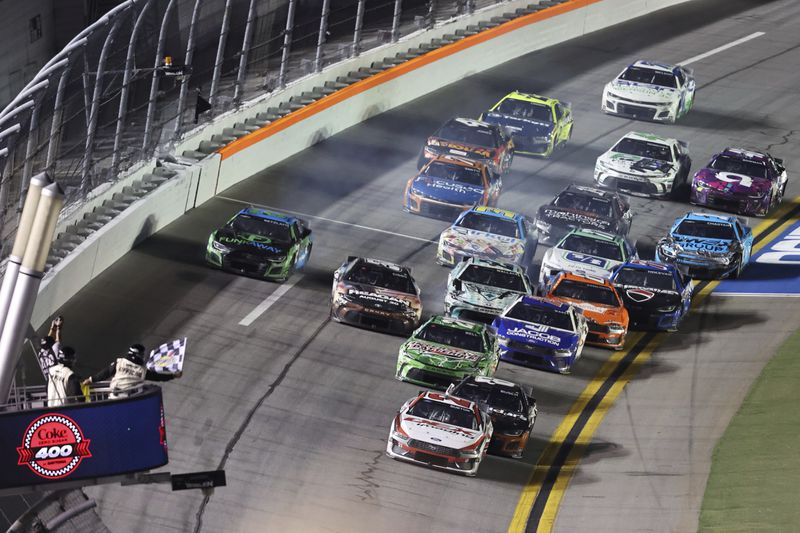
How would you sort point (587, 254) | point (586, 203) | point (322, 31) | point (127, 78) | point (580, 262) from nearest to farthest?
point (127, 78) < point (580, 262) < point (587, 254) < point (586, 203) < point (322, 31)

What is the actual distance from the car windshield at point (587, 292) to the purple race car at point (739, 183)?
8697mm

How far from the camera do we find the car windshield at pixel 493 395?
26.8 meters

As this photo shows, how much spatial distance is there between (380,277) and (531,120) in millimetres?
12924

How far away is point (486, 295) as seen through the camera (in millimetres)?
31641

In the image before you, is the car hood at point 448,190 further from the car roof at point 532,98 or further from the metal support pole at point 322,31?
the car roof at point 532,98

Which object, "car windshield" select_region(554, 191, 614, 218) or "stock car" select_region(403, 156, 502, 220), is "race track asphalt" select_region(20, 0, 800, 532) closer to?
"stock car" select_region(403, 156, 502, 220)

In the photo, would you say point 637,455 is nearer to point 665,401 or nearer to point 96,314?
point 665,401

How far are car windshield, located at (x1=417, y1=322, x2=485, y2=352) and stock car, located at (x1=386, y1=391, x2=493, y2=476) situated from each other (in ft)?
9.40

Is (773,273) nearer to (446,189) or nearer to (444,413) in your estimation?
(446,189)

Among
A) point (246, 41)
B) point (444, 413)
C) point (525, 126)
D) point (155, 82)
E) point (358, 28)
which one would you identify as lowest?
point (525, 126)

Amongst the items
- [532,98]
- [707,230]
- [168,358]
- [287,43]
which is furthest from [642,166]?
[168,358]

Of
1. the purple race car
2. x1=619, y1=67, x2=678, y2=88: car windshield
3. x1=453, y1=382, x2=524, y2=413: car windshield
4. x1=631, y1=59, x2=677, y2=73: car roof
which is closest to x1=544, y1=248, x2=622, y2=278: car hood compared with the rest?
the purple race car

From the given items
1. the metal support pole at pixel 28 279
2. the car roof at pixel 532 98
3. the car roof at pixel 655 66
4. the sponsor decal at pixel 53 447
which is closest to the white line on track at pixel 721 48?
the car roof at pixel 655 66

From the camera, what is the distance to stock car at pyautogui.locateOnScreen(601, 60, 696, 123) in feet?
151
